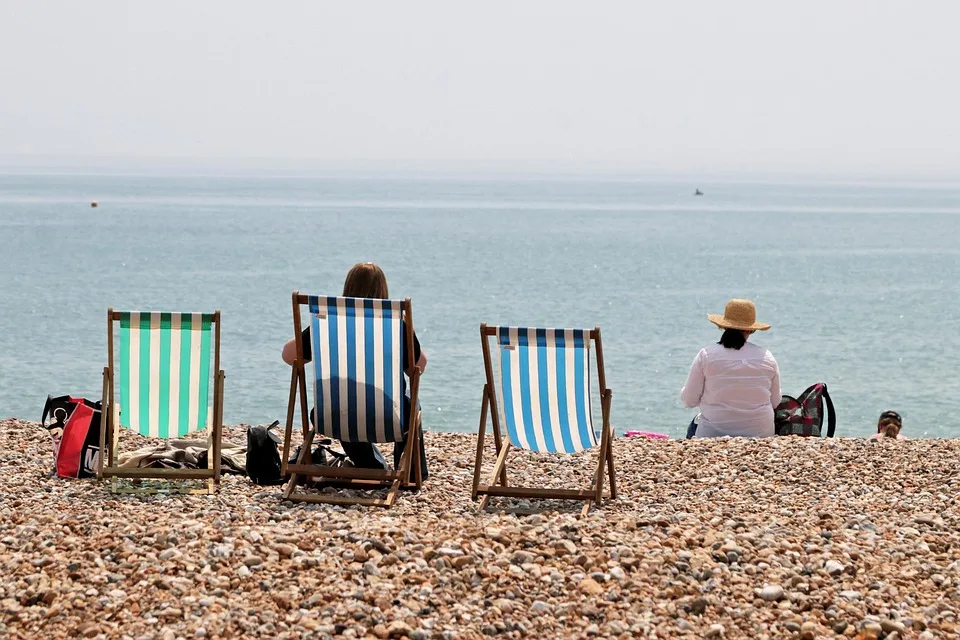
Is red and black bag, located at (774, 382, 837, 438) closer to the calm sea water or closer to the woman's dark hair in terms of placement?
the woman's dark hair

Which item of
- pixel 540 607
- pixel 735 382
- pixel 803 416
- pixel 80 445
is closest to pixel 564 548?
pixel 540 607

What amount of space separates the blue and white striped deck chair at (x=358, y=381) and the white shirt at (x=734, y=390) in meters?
2.22

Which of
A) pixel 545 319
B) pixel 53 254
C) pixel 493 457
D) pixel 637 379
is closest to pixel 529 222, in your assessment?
pixel 53 254

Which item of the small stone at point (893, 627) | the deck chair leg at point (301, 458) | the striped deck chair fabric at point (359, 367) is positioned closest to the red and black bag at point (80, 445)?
the deck chair leg at point (301, 458)

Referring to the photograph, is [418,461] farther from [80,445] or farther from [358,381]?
[80,445]

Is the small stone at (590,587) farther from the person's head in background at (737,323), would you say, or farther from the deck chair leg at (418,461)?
the person's head in background at (737,323)

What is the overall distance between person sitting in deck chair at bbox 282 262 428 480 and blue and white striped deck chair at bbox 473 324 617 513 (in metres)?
0.38

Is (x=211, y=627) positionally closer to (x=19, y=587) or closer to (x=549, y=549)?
(x=19, y=587)

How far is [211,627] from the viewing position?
140 inches

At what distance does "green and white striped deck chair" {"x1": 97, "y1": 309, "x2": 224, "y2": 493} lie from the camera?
17.8 ft

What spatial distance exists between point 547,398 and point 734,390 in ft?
6.57

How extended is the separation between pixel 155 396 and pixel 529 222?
208 feet

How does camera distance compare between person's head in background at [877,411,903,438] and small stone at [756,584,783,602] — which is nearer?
small stone at [756,584,783,602]

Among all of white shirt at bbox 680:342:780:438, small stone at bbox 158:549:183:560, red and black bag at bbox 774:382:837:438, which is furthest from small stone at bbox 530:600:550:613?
red and black bag at bbox 774:382:837:438
